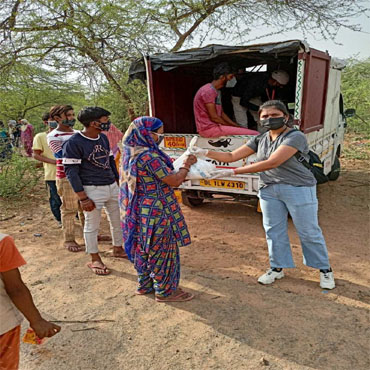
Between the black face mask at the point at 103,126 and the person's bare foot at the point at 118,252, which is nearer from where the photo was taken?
the black face mask at the point at 103,126

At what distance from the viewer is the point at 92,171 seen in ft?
11.4

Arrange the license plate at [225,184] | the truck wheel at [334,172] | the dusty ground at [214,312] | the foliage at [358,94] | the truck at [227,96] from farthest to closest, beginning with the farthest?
the foliage at [358,94], the truck wheel at [334,172], the license plate at [225,184], the truck at [227,96], the dusty ground at [214,312]

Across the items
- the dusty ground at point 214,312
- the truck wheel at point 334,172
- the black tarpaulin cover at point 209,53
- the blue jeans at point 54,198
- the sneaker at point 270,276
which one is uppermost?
the black tarpaulin cover at point 209,53

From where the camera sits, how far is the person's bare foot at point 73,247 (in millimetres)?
4262

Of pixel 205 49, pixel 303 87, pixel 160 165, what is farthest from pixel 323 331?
pixel 205 49

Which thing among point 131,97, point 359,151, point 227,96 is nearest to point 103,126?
point 227,96

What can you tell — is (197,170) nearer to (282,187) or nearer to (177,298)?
(282,187)

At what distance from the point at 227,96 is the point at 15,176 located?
4094mm

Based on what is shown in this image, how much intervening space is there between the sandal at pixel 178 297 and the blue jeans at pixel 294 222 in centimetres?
86

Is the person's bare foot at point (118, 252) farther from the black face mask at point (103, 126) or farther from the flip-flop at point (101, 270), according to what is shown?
the black face mask at point (103, 126)

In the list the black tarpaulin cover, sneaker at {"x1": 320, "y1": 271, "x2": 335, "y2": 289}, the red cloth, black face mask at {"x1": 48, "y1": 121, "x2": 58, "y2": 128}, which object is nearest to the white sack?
sneaker at {"x1": 320, "y1": 271, "x2": 335, "y2": 289}

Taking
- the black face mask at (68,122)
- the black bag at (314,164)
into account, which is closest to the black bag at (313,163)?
the black bag at (314,164)

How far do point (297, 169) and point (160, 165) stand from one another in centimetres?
114

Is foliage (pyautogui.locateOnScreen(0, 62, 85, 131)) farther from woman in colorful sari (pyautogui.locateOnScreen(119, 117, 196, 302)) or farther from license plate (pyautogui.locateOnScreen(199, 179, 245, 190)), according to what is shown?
woman in colorful sari (pyautogui.locateOnScreen(119, 117, 196, 302))
